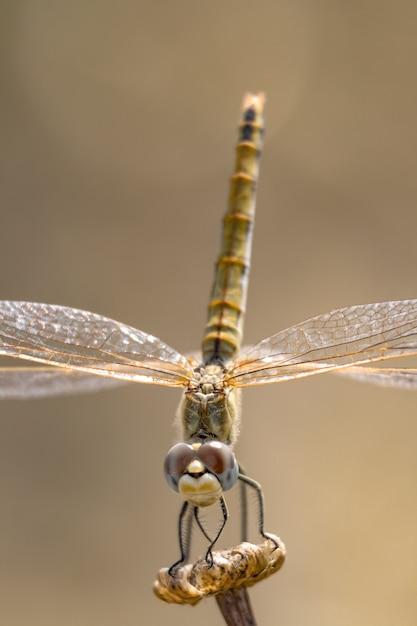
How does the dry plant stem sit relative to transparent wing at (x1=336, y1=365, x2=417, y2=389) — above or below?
below

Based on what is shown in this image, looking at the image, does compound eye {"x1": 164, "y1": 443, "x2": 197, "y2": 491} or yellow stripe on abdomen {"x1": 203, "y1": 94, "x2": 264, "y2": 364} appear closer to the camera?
compound eye {"x1": 164, "y1": 443, "x2": 197, "y2": 491}

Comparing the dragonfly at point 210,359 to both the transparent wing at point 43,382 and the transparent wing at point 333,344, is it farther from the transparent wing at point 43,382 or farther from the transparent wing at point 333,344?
the transparent wing at point 43,382

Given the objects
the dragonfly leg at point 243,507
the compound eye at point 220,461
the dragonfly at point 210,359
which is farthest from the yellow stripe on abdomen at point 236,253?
the compound eye at point 220,461

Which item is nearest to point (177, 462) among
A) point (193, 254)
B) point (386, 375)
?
point (386, 375)

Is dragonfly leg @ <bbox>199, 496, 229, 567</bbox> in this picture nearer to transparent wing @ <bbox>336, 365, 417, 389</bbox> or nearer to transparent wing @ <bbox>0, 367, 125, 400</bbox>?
transparent wing @ <bbox>336, 365, 417, 389</bbox>

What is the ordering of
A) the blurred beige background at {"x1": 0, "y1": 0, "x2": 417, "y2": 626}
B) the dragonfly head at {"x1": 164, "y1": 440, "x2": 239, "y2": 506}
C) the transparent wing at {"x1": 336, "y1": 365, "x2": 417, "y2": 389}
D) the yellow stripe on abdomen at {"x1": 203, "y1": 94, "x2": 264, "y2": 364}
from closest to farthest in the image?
the dragonfly head at {"x1": 164, "y1": 440, "x2": 239, "y2": 506} → the transparent wing at {"x1": 336, "y1": 365, "x2": 417, "y2": 389} → the yellow stripe on abdomen at {"x1": 203, "y1": 94, "x2": 264, "y2": 364} → the blurred beige background at {"x1": 0, "y1": 0, "x2": 417, "y2": 626}

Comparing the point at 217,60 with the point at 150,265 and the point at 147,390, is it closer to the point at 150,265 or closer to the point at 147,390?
the point at 150,265

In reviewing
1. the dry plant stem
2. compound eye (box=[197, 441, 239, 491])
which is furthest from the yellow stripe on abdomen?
the dry plant stem

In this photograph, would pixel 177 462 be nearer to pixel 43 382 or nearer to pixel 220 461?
pixel 220 461

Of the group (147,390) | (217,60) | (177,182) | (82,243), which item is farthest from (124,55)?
(147,390)
